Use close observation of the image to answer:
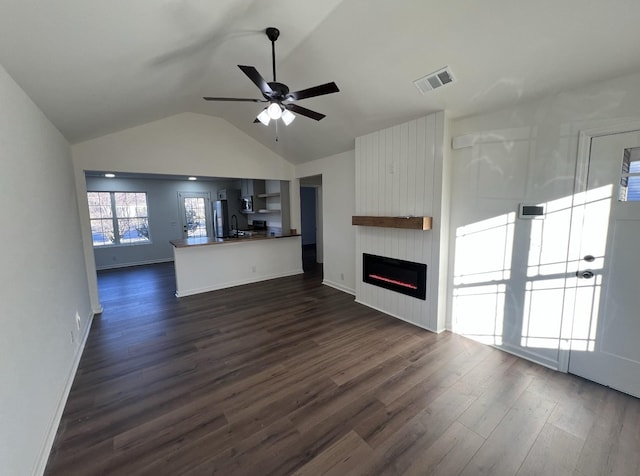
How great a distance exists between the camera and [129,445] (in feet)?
6.00

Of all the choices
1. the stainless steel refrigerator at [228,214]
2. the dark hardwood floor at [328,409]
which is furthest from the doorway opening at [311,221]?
the dark hardwood floor at [328,409]

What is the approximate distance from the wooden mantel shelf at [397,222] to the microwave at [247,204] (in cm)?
422

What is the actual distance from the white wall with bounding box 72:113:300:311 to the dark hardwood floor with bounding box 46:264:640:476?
2.50m

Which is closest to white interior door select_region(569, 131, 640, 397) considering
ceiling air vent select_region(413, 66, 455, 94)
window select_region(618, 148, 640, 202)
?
window select_region(618, 148, 640, 202)


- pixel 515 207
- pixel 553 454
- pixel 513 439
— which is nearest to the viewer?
pixel 553 454

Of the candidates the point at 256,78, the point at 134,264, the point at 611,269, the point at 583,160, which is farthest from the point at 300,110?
the point at 134,264

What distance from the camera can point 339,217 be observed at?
5.16 metres

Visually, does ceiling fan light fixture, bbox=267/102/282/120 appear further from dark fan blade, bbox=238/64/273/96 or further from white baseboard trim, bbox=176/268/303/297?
white baseboard trim, bbox=176/268/303/297

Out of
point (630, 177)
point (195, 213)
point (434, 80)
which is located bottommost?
point (195, 213)

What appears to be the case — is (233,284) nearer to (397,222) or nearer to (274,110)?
(397,222)

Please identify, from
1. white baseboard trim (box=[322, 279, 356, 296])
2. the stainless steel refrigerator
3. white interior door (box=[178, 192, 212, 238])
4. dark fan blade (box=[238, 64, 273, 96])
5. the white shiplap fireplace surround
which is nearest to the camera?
dark fan blade (box=[238, 64, 273, 96])

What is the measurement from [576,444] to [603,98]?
8.82ft

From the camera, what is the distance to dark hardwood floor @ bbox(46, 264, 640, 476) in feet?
5.59

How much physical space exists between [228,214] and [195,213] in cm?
135
